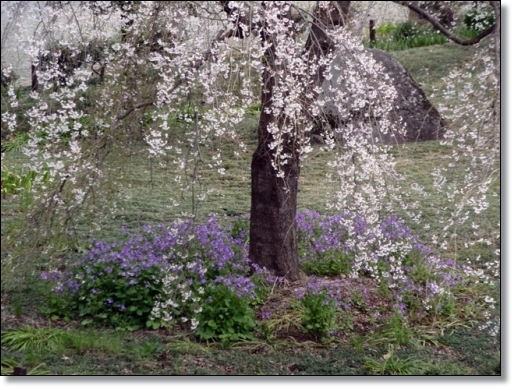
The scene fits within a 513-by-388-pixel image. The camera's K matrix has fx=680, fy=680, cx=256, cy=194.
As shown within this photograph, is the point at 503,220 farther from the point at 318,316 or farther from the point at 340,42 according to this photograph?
the point at 340,42

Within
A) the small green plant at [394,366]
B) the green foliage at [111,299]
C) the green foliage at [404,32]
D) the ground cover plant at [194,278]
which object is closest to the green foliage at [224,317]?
the ground cover plant at [194,278]

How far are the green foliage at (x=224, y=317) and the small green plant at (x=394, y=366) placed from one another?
66 centimetres

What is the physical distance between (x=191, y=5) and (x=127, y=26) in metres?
0.49

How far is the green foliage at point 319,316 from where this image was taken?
374 cm

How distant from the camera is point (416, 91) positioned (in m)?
7.51

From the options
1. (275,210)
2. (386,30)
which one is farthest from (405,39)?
(275,210)

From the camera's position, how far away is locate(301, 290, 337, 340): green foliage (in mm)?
3742

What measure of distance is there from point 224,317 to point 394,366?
934 mm

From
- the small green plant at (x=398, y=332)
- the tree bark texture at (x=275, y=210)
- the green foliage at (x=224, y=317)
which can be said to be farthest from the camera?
the tree bark texture at (x=275, y=210)

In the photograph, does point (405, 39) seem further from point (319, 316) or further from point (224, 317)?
point (224, 317)

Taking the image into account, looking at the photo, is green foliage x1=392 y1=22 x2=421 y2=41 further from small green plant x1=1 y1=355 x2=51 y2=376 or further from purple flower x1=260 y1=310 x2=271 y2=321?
small green plant x1=1 y1=355 x2=51 y2=376

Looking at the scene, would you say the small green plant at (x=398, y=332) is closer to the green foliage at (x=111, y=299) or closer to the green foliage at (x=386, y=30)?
the green foliage at (x=111, y=299)

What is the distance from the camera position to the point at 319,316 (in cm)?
373

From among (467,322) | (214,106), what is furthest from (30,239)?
(467,322)
